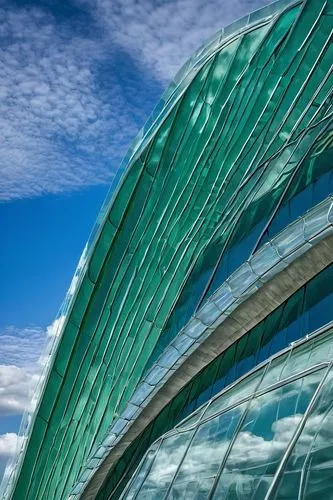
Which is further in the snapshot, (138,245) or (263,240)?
(138,245)

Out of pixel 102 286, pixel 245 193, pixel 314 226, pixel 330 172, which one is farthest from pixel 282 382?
pixel 102 286

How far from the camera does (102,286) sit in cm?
2653

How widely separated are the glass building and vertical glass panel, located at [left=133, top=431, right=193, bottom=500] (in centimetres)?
4

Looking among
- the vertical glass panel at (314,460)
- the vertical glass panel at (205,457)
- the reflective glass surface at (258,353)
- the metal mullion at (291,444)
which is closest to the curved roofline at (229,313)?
the reflective glass surface at (258,353)

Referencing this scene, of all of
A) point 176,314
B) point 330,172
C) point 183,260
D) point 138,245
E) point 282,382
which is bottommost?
point 282,382

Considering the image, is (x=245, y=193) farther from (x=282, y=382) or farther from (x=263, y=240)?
(x=282, y=382)

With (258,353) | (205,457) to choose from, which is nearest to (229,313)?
(258,353)

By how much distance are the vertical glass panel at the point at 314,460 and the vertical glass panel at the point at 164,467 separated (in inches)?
142

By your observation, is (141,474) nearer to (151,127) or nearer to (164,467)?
(164,467)

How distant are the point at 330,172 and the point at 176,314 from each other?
8.68 metres

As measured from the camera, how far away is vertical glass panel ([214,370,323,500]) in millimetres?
8352

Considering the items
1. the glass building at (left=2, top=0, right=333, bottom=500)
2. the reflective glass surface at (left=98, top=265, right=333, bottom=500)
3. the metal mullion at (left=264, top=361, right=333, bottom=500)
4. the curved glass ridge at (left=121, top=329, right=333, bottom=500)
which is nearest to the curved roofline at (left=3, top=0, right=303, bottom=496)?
the glass building at (left=2, top=0, right=333, bottom=500)

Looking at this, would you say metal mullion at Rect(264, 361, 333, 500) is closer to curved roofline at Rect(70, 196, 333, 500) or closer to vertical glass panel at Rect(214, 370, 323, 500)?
vertical glass panel at Rect(214, 370, 323, 500)

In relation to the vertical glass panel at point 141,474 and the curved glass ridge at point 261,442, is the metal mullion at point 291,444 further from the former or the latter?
the vertical glass panel at point 141,474
